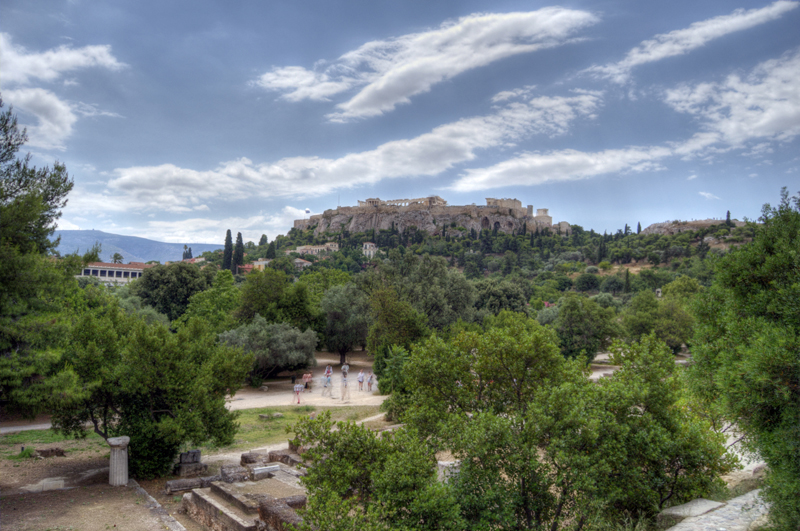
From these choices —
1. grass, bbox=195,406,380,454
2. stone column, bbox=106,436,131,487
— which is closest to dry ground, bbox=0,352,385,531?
grass, bbox=195,406,380,454

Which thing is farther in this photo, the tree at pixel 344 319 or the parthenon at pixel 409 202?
the parthenon at pixel 409 202

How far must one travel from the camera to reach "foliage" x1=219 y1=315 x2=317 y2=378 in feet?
81.5

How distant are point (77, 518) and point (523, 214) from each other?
14809 cm

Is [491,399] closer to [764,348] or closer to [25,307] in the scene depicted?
[764,348]

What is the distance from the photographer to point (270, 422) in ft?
60.0

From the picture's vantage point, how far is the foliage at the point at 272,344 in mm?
24828

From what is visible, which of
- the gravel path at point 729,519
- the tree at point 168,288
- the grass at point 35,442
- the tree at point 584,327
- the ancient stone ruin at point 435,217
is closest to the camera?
the gravel path at point 729,519

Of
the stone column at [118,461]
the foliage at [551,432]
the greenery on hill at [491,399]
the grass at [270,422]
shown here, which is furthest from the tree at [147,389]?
the foliage at [551,432]

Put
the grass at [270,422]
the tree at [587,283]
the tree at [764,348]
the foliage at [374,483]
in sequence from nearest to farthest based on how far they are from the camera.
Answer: the foliage at [374,483], the tree at [764,348], the grass at [270,422], the tree at [587,283]

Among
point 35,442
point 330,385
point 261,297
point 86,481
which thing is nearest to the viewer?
point 86,481

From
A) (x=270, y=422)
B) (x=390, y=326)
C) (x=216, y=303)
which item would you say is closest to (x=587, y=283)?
(x=390, y=326)

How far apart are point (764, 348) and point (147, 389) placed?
12.6m

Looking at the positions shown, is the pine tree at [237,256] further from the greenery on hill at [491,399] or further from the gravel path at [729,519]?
the gravel path at [729,519]

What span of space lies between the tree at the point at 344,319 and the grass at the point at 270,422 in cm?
1107
